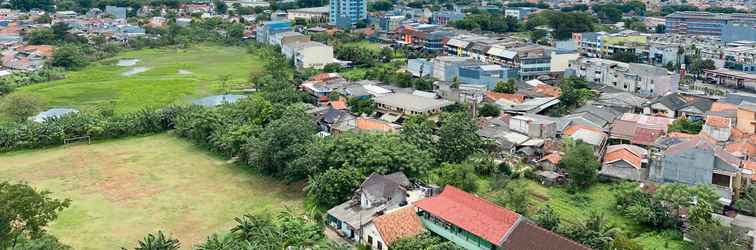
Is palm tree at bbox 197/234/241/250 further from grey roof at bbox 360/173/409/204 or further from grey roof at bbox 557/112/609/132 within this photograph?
grey roof at bbox 557/112/609/132

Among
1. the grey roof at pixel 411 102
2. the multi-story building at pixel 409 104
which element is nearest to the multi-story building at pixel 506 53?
the multi-story building at pixel 409 104

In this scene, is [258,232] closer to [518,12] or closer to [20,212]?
[20,212]

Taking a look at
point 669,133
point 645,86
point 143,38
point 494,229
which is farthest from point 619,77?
point 143,38

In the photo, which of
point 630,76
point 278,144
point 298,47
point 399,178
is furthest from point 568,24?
point 399,178

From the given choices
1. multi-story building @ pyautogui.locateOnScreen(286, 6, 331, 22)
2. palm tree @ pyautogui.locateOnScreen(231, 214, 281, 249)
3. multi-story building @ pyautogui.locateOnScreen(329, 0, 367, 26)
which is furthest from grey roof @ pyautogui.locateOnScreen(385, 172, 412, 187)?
multi-story building @ pyautogui.locateOnScreen(286, 6, 331, 22)

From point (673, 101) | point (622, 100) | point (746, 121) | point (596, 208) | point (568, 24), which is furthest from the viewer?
point (568, 24)

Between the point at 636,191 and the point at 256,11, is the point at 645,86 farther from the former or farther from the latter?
the point at 256,11
